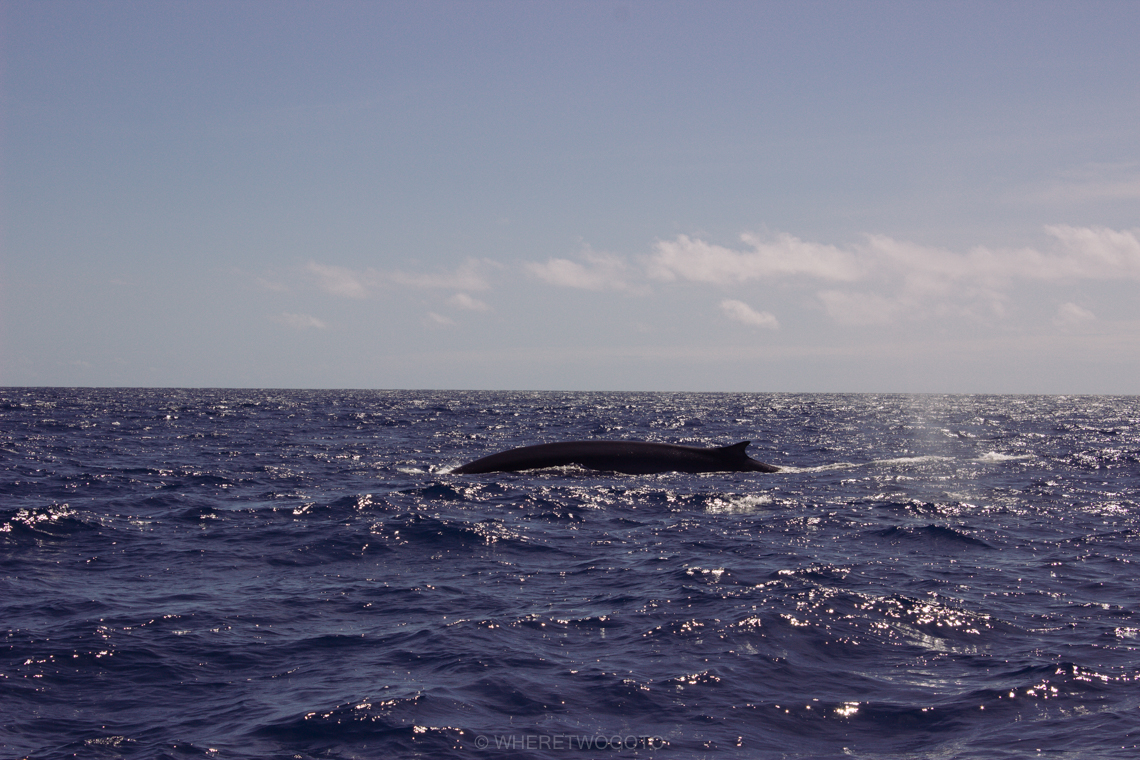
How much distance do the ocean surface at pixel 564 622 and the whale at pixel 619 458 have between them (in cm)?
228

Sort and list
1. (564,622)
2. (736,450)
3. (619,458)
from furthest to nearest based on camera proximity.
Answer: (736,450)
(619,458)
(564,622)

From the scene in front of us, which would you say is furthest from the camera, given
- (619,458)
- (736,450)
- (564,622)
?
(736,450)

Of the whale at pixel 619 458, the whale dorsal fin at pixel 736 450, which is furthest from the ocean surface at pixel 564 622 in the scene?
the whale dorsal fin at pixel 736 450

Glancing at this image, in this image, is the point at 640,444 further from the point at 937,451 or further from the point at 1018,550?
the point at 937,451

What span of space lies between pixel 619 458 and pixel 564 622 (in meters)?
13.5

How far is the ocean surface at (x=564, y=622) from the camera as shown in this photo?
638cm

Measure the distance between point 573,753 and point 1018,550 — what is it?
9825 mm

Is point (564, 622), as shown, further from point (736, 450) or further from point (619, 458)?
point (736, 450)

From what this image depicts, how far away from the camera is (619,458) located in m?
22.6

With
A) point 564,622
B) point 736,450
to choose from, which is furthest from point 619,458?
point 564,622

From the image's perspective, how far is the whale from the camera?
22.3 meters

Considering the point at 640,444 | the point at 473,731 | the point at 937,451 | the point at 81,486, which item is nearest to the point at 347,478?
the point at 81,486

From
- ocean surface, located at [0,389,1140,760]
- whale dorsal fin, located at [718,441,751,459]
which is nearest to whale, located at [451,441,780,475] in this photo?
whale dorsal fin, located at [718,441,751,459]

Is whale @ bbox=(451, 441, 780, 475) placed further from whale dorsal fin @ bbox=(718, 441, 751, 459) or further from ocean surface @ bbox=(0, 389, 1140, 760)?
ocean surface @ bbox=(0, 389, 1140, 760)
